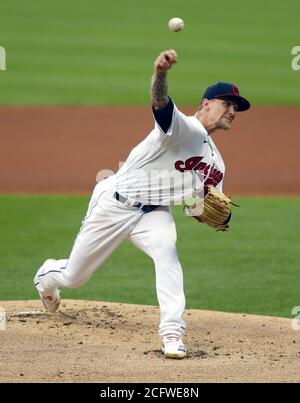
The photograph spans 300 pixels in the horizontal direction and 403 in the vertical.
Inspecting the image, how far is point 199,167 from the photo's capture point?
6215mm

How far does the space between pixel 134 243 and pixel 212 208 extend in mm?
568

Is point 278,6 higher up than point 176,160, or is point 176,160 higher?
point 278,6

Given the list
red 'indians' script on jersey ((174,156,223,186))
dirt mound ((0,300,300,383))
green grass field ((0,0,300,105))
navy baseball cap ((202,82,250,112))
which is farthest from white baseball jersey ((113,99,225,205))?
green grass field ((0,0,300,105))

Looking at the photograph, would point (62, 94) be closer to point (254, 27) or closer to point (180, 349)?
point (254, 27)

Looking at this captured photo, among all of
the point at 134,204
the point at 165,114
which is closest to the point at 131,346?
the point at 134,204

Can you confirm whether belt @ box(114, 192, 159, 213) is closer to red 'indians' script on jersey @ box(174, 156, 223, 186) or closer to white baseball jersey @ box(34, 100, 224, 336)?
Answer: white baseball jersey @ box(34, 100, 224, 336)

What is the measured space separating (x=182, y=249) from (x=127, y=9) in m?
21.4

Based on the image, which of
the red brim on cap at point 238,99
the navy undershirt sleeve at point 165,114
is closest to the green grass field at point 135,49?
the red brim on cap at point 238,99

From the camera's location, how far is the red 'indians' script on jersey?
6.14 metres

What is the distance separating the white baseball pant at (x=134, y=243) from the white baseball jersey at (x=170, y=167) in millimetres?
119

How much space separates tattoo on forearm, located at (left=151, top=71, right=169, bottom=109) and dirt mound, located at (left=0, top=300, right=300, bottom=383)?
1561mm

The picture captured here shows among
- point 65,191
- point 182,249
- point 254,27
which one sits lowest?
point 182,249

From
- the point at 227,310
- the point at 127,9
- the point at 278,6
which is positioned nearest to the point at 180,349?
the point at 227,310

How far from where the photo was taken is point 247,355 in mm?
6066
